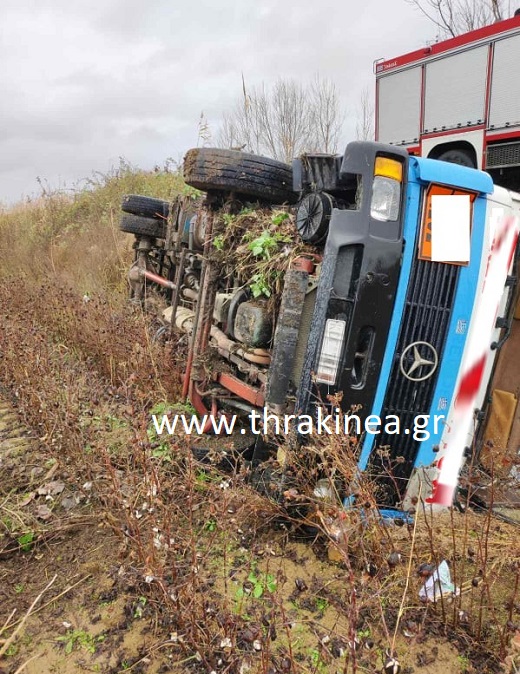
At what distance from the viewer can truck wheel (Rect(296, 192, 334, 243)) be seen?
2.53 m

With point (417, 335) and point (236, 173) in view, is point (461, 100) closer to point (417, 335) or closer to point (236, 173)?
point (236, 173)

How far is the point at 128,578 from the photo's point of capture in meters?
2.13

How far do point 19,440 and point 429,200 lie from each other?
3.10 meters

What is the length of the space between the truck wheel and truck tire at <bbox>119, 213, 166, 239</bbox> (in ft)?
11.4

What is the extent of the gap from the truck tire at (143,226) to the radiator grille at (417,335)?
13.4ft

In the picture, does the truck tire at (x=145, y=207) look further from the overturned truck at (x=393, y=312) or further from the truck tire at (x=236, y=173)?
the overturned truck at (x=393, y=312)

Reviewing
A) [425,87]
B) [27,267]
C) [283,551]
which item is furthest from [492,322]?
[27,267]

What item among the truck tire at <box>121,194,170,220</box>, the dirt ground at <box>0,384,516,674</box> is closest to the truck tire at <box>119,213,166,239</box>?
the truck tire at <box>121,194,170,220</box>

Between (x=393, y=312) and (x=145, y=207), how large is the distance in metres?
4.31

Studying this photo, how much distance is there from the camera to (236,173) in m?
3.20

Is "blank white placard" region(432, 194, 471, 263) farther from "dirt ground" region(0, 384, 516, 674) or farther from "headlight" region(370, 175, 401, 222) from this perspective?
"dirt ground" region(0, 384, 516, 674)

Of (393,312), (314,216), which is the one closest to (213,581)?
(393,312)

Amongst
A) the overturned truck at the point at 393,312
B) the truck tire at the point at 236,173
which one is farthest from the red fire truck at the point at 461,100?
the overturned truck at the point at 393,312

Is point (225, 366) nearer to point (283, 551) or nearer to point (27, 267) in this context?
point (283, 551)
